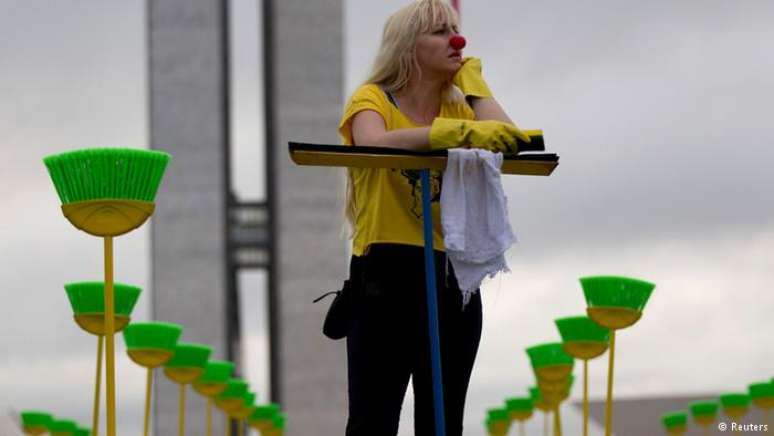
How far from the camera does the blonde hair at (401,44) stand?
9.23ft

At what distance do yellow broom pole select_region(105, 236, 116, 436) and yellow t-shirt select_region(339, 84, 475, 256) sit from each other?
0.92 meters

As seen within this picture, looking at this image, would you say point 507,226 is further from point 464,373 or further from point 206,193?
point 206,193

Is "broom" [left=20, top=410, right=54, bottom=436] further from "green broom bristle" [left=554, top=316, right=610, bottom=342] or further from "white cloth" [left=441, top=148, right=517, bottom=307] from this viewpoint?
"white cloth" [left=441, top=148, right=517, bottom=307]

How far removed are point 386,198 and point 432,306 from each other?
0.70 ft

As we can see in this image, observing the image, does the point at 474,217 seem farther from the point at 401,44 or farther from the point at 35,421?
the point at 35,421

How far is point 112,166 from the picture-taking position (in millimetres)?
3639

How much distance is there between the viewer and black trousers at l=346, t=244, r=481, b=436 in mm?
2738

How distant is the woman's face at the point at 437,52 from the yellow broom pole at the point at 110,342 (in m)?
1.07

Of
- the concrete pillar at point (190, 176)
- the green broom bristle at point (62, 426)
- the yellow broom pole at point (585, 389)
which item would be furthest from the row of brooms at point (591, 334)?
the concrete pillar at point (190, 176)

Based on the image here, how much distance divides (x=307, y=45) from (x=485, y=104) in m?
12.8

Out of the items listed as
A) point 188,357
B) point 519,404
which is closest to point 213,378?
point 188,357

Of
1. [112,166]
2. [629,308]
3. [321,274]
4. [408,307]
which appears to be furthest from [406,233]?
[321,274]

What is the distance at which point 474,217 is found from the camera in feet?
8.85

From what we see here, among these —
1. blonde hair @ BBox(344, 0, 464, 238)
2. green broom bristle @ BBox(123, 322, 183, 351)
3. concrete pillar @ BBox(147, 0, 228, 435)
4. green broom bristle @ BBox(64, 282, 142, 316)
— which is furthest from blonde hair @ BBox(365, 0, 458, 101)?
concrete pillar @ BBox(147, 0, 228, 435)
